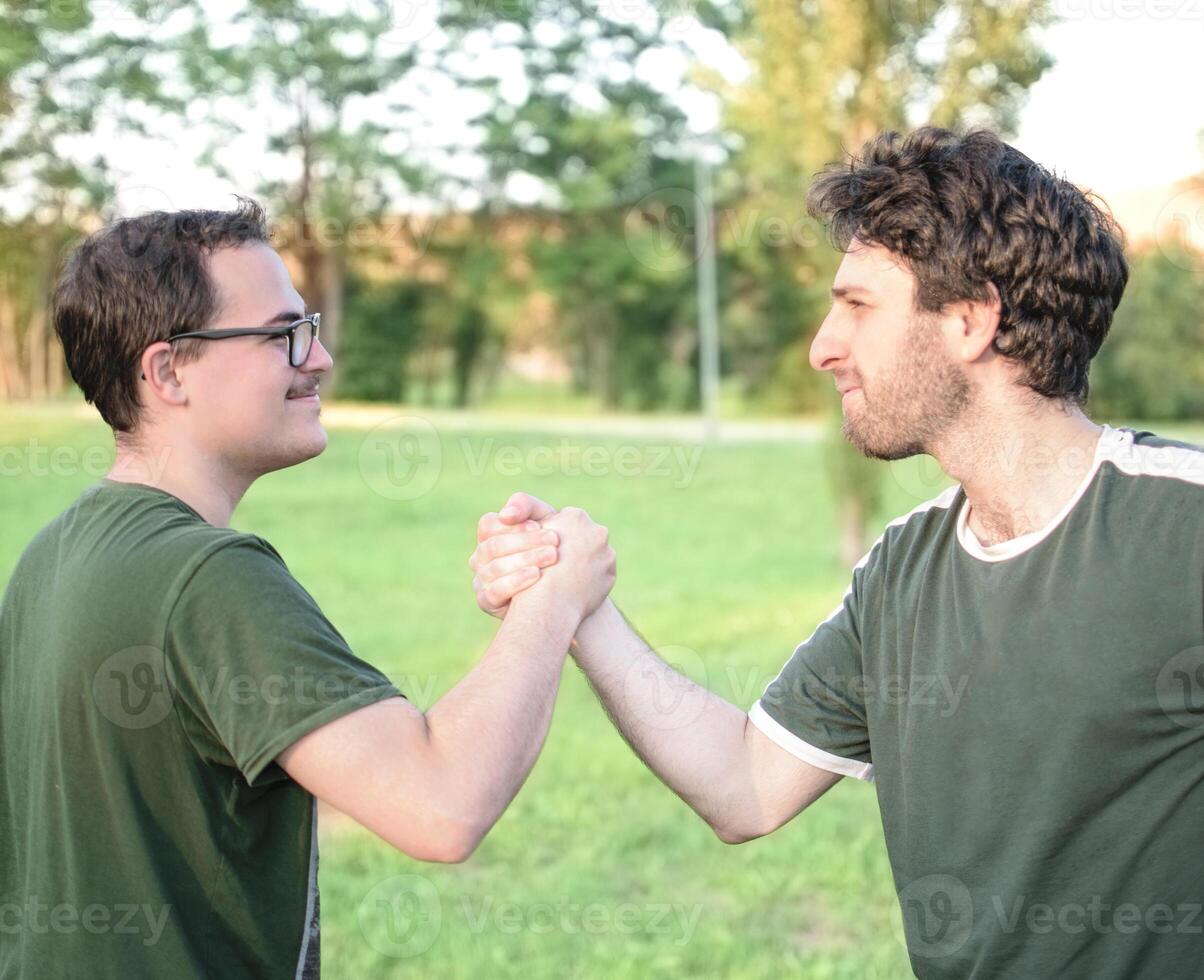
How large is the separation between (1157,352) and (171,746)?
3157cm

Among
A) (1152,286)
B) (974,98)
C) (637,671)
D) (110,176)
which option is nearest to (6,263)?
(110,176)

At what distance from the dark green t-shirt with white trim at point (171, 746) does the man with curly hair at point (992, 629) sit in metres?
0.66

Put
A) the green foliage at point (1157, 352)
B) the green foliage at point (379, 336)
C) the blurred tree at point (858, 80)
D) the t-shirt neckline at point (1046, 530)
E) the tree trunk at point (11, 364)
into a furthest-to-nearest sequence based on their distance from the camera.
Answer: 1. the green foliage at point (1157, 352)
2. the green foliage at point (379, 336)
3. the tree trunk at point (11, 364)
4. the blurred tree at point (858, 80)
5. the t-shirt neckline at point (1046, 530)

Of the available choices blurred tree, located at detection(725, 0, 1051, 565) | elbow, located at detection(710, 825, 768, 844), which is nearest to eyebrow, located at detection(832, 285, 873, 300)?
elbow, located at detection(710, 825, 768, 844)

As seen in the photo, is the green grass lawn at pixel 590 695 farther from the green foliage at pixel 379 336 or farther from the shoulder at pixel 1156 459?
the green foliage at pixel 379 336

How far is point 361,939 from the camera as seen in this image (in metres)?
4.86

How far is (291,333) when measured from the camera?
2146 mm

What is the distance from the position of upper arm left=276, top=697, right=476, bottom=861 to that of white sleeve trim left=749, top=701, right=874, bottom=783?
0.95 m

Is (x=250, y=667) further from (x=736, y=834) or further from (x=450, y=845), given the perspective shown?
(x=736, y=834)

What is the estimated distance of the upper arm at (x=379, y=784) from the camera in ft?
5.52

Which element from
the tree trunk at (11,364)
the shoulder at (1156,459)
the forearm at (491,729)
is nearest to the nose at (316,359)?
the forearm at (491,729)

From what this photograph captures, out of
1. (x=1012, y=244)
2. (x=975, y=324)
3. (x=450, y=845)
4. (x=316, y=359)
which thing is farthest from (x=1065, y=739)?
(x=316, y=359)

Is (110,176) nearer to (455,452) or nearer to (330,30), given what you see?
(455,452)

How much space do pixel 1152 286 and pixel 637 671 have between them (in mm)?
30336
